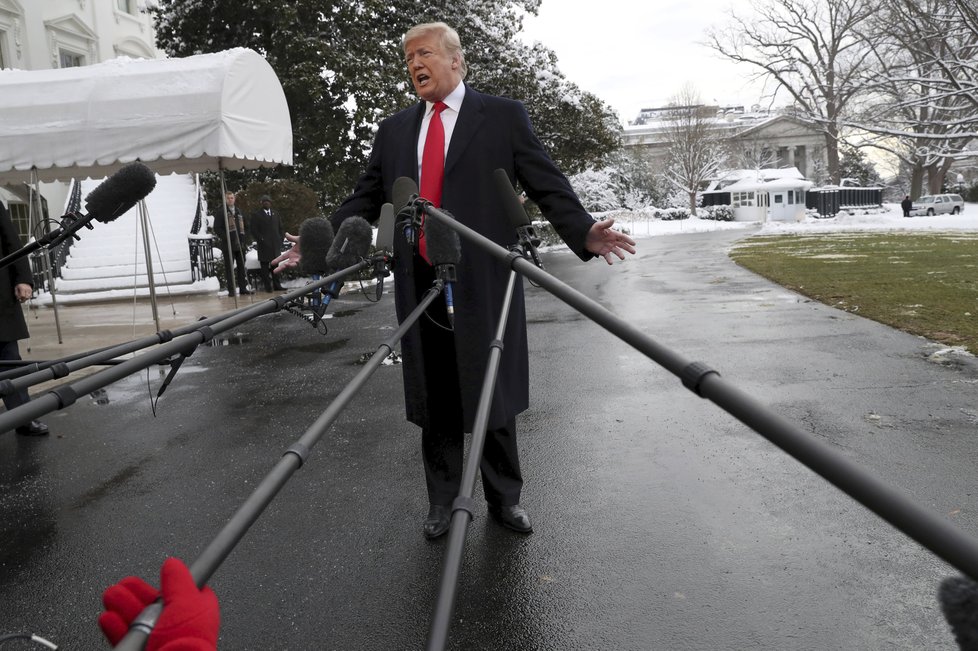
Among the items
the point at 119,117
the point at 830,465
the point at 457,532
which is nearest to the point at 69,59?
the point at 119,117

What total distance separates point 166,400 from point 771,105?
2343cm

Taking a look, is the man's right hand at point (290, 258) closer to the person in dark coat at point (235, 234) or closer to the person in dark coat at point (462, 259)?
the person in dark coat at point (462, 259)

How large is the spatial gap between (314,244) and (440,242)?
0.56 meters

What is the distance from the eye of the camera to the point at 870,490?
0.95 m

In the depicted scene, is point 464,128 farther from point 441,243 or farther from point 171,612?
point 171,612

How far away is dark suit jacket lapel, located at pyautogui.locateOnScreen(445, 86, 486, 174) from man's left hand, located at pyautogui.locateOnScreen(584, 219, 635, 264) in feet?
2.60

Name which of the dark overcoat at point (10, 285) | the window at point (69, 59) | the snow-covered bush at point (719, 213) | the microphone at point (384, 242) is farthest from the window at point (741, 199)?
the microphone at point (384, 242)

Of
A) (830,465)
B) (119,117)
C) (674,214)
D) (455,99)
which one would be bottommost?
(830,465)

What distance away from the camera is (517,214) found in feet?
10.1

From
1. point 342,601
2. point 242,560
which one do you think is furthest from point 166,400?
point 342,601

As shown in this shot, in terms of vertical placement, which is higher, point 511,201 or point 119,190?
point 119,190

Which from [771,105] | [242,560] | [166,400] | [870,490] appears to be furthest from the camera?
[771,105]

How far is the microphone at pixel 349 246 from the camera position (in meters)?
2.84

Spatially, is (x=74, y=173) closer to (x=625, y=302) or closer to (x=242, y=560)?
(x=625, y=302)
